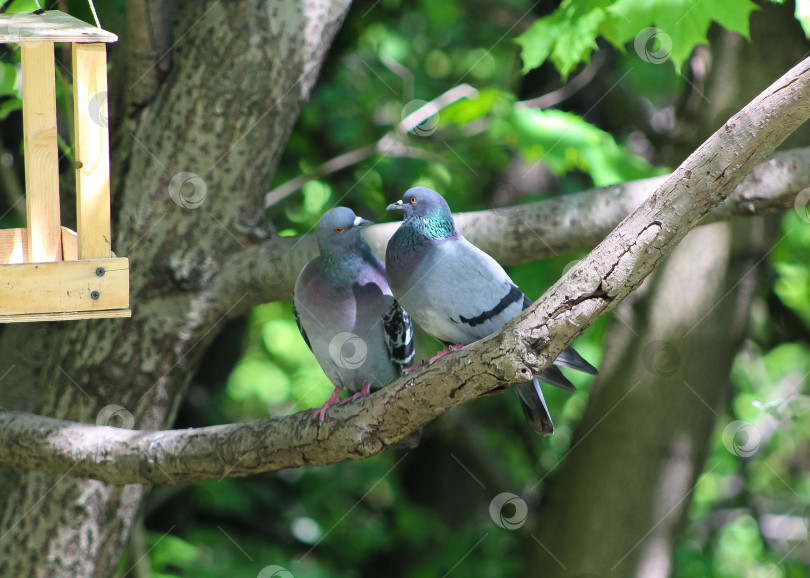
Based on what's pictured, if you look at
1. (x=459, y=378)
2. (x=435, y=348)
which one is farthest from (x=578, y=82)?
(x=459, y=378)

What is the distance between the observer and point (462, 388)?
2199 mm

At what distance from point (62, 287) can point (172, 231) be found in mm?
1398

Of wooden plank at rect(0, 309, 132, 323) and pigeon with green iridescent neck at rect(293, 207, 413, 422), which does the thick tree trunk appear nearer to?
pigeon with green iridescent neck at rect(293, 207, 413, 422)

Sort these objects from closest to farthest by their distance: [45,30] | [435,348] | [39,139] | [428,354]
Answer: [45,30] < [39,139] < [428,354] < [435,348]

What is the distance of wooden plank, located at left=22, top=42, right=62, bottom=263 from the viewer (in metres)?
2.22

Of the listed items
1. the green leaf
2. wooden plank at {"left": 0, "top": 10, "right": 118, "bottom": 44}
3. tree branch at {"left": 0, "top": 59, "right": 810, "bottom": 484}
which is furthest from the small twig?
wooden plank at {"left": 0, "top": 10, "right": 118, "bottom": 44}

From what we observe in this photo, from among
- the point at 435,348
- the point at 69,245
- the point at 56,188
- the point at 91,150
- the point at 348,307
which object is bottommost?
the point at 435,348

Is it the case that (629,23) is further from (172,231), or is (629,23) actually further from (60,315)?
(60,315)

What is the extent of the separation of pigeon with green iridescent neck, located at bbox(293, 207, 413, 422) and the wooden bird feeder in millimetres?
845

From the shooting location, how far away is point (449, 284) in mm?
2684

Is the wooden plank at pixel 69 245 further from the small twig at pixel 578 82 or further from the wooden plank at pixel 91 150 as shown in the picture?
the small twig at pixel 578 82

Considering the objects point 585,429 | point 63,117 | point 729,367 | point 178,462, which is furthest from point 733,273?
point 63,117

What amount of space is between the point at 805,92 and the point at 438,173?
11.8ft

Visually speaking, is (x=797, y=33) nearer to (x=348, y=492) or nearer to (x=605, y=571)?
(x=605, y=571)
